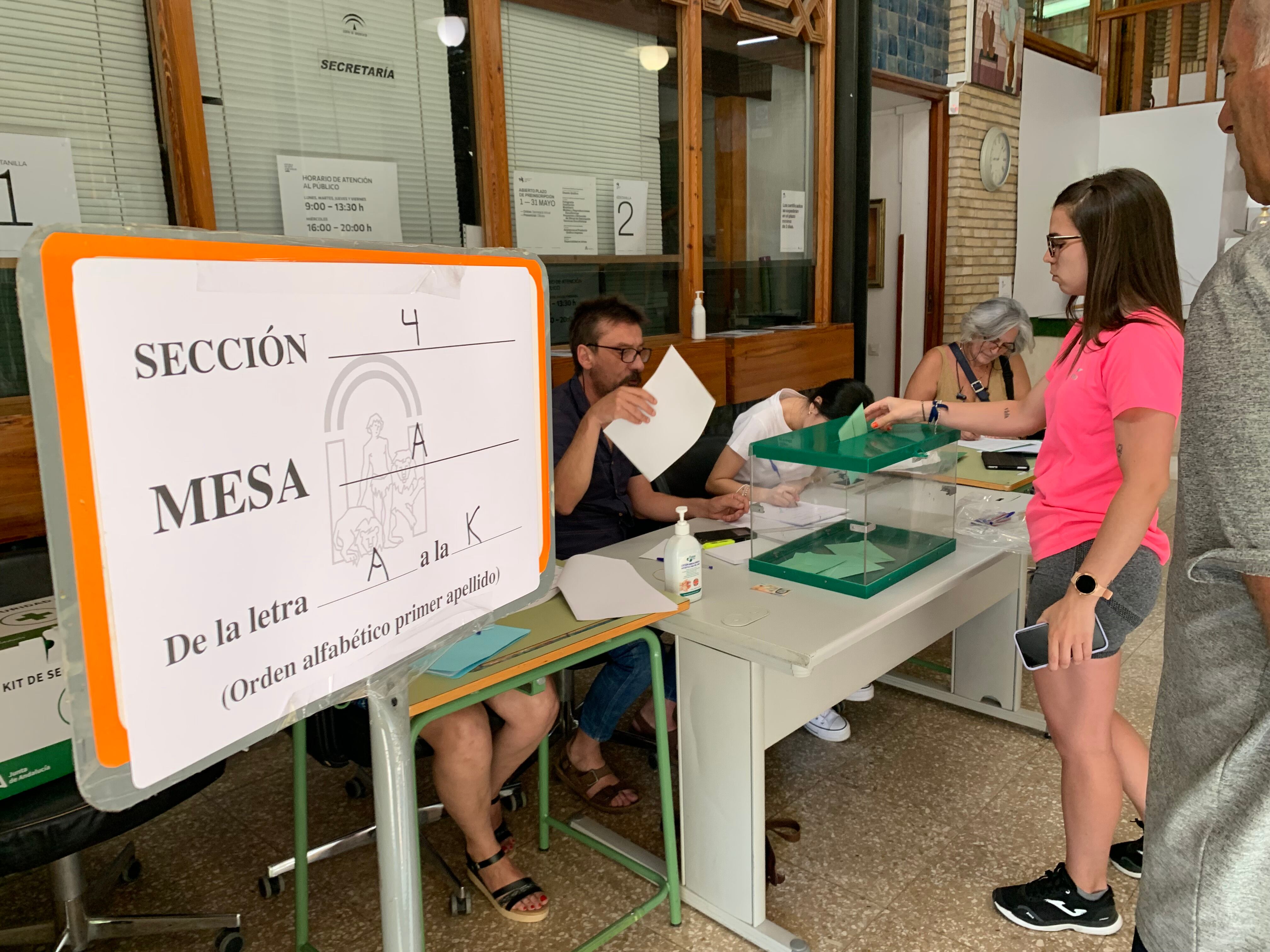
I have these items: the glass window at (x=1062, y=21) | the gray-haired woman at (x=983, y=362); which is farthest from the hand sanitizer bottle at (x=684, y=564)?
the glass window at (x=1062, y=21)

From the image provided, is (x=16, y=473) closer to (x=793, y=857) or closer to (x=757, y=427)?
(x=757, y=427)

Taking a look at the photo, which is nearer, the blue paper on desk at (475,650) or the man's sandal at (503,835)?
the blue paper on desk at (475,650)

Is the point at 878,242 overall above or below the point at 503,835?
above

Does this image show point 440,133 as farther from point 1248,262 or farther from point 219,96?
point 1248,262

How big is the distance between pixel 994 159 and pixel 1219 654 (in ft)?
20.0

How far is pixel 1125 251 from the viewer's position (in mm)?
1631

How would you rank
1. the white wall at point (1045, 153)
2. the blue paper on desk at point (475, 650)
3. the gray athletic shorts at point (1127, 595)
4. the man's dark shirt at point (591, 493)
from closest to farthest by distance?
the blue paper on desk at point (475, 650)
the gray athletic shorts at point (1127, 595)
the man's dark shirt at point (591, 493)
the white wall at point (1045, 153)

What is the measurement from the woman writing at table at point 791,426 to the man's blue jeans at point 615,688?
0.52 meters

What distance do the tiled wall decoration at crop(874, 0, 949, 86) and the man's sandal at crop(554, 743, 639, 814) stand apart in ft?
14.0

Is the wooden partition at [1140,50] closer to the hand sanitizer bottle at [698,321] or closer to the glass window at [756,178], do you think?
the glass window at [756,178]

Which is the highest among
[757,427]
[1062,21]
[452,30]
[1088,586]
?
[1062,21]

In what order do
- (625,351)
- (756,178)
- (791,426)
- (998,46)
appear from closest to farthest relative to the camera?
(625,351), (791,426), (756,178), (998,46)

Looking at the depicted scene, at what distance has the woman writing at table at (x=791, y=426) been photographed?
253cm

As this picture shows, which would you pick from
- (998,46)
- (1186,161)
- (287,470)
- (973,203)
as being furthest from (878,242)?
(287,470)
